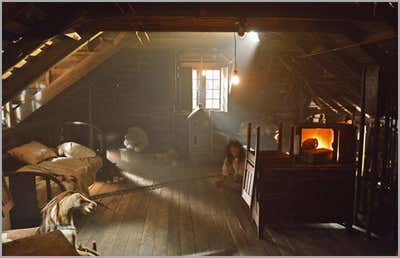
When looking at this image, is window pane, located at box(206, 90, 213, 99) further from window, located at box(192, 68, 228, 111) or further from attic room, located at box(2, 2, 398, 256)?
attic room, located at box(2, 2, 398, 256)

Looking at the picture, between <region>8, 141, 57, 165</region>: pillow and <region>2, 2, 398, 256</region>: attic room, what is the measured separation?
23 mm

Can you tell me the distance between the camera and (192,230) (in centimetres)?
534

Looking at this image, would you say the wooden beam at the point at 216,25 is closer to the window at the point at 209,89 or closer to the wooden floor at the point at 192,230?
the wooden floor at the point at 192,230

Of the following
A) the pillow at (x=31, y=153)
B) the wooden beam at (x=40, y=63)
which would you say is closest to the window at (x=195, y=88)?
the pillow at (x=31, y=153)

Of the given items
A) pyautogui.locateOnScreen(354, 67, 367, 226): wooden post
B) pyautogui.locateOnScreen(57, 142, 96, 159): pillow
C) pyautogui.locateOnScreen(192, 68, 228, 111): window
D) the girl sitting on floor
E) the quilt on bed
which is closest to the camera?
pyautogui.locateOnScreen(354, 67, 367, 226): wooden post

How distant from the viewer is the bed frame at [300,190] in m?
4.99

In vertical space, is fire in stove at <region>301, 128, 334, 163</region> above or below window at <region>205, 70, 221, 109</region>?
below

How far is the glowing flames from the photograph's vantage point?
17.0ft

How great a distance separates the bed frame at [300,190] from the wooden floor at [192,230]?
11.2 inches

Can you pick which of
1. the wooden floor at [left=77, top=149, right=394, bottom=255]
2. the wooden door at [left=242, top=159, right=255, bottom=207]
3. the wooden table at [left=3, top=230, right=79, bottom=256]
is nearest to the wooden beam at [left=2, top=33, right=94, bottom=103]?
the wooden floor at [left=77, top=149, right=394, bottom=255]

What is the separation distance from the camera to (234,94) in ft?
37.2

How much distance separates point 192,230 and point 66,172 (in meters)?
2.72

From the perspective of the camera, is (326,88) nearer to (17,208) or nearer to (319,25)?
(319,25)

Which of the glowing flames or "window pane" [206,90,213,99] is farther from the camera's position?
"window pane" [206,90,213,99]
